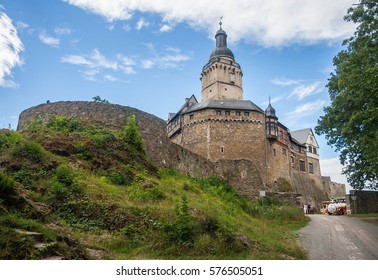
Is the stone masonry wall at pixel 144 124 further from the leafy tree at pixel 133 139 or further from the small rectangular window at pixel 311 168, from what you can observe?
the small rectangular window at pixel 311 168

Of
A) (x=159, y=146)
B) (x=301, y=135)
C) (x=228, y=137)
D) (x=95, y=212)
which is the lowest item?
(x=95, y=212)

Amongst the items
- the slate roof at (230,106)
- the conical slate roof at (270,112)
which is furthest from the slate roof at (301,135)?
the slate roof at (230,106)

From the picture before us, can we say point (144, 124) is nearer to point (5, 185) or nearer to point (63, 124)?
point (63, 124)

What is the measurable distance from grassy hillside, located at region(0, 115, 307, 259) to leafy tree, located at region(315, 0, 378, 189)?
16.3ft

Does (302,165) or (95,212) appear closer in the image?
Answer: (95,212)

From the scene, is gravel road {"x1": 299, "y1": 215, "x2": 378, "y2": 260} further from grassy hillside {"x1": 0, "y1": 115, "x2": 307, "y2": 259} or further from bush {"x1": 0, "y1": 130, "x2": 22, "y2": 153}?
bush {"x1": 0, "y1": 130, "x2": 22, "y2": 153}

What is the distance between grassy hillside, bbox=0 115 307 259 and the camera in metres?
5.87

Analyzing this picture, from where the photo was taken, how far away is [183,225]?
764 centimetres

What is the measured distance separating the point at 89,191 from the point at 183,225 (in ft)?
9.63

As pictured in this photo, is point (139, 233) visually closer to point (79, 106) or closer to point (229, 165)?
point (79, 106)

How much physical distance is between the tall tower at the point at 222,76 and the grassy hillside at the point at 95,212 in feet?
90.3

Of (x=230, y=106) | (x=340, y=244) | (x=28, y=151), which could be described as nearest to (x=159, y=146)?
(x=28, y=151)

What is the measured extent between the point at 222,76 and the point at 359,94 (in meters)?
29.7

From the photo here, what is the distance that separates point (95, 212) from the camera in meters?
8.27
